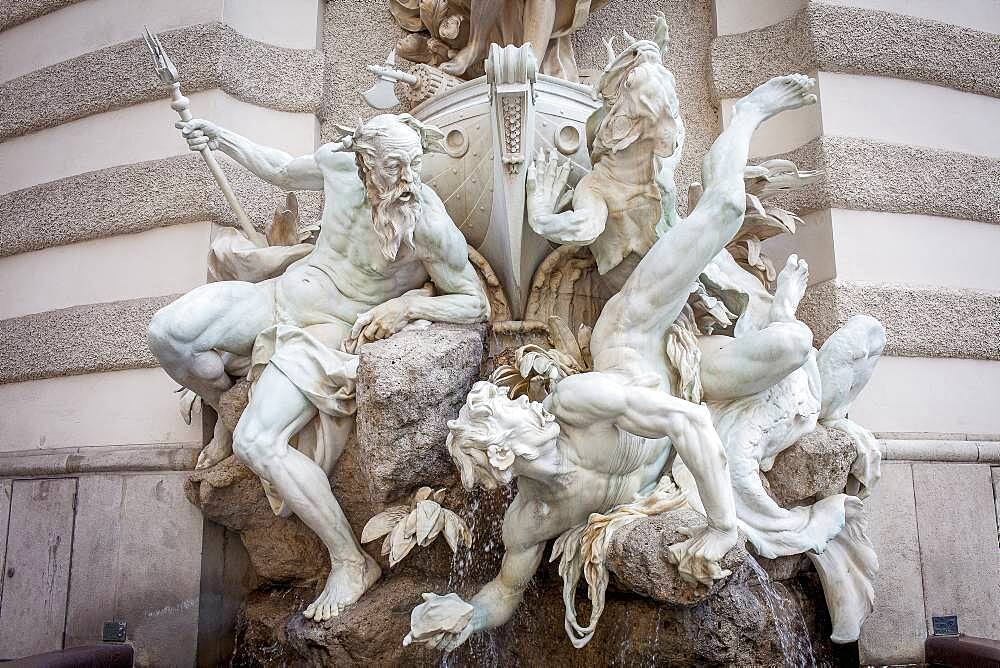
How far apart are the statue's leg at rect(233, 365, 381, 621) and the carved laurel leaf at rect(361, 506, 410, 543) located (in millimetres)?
115

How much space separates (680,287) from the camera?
2.93 m

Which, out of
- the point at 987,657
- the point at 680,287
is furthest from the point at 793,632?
the point at 680,287

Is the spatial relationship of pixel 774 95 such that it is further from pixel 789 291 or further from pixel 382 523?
pixel 382 523

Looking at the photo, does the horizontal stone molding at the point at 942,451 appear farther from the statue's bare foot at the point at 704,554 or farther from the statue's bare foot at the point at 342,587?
the statue's bare foot at the point at 342,587

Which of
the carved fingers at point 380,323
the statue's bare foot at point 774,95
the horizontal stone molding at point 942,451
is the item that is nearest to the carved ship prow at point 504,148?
the carved fingers at point 380,323

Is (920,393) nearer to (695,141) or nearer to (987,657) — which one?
(987,657)

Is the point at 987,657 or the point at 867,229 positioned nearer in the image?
the point at 987,657

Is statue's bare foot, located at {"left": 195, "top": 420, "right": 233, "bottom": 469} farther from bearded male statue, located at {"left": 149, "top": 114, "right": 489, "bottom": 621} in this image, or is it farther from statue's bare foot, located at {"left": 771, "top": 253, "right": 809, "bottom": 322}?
statue's bare foot, located at {"left": 771, "top": 253, "right": 809, "bottom": 322}

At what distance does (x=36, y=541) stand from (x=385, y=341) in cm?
237

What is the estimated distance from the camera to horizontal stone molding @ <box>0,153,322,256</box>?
4.41 meters

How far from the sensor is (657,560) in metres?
2.48

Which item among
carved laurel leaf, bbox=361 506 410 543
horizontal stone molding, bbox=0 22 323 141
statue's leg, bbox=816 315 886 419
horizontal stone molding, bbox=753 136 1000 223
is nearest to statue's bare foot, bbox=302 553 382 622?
carved laurel leaf, bbox=361 506 410 543

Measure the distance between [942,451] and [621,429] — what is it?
7.33 ft

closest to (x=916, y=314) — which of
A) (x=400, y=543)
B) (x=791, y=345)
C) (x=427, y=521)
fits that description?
(x=791, y=345)
